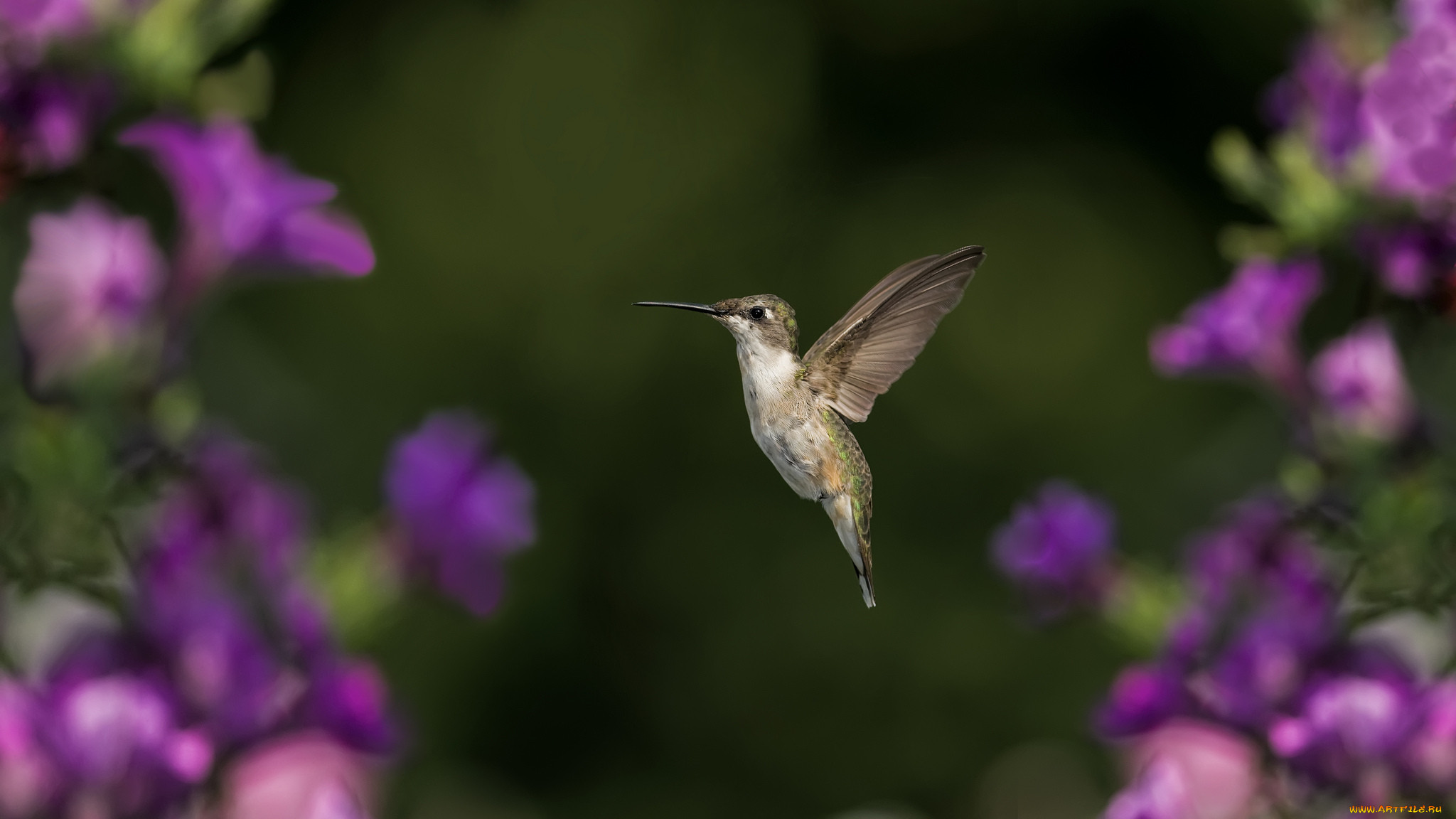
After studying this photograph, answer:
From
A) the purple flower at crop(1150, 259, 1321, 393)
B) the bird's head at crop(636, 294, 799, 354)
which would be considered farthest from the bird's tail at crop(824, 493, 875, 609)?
the purple flower at crop(1150, 259, 1321, 393)

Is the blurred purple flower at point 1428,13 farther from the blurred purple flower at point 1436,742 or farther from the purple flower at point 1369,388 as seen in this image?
the blurred purple flower at point 1436,742

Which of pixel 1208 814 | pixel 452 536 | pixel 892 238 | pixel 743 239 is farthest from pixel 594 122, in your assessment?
pixel 1208 814

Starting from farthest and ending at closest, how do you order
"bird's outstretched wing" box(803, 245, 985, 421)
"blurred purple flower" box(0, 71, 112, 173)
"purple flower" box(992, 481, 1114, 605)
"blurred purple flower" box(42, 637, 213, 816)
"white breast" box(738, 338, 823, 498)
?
1. "purple flower" box(992, 481, 1114, 605)
2. "bird's outstretched wing" box(803, 245, 985, 421)
3. "white breast" box(738, 338, 823, 498)
4. "blurred purple flower" box(0, 71, 112, 173)
5. "blurred purple flower" box(42, 637, 213, 816)

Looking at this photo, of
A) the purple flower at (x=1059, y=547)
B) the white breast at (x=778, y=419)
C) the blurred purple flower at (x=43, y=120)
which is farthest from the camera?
the purple flower at (x=1059, y=547)

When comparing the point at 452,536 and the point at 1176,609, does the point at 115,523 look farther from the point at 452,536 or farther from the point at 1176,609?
the point at 1176,609

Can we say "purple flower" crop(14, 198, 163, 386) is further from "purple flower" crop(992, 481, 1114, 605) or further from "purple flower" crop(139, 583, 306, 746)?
"purple flower" crop(992, 481, 1114, 605)

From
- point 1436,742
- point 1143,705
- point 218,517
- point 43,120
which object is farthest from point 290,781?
point 1436,742

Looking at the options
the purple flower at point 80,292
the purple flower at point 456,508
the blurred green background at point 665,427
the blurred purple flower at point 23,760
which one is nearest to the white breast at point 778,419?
the purple flower at point 456,508

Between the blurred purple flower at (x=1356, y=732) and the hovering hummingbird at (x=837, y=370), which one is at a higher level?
the hovering hummingbird at (x=837, y=370)
